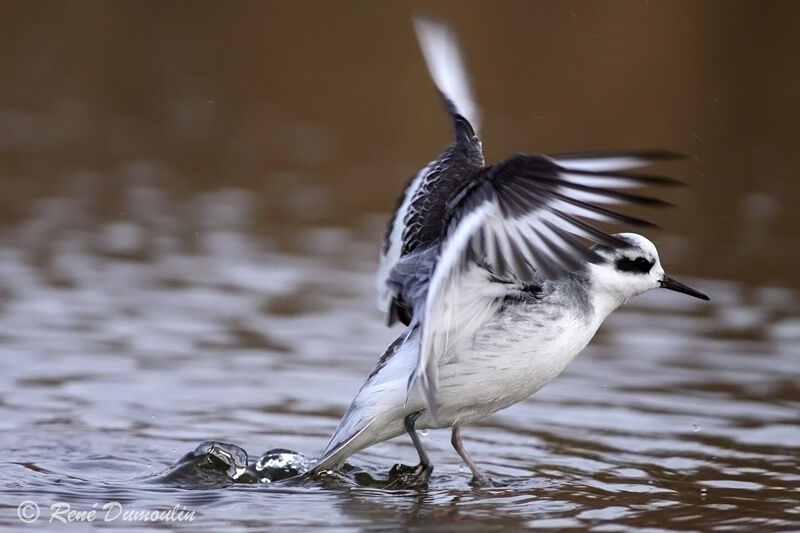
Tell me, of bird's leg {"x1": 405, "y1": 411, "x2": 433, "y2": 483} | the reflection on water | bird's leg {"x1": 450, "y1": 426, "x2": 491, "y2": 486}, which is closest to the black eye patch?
the reflection on water

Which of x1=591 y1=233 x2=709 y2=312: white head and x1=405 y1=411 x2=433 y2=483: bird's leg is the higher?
x1=591 y1=233 x2=709 y2=312: white head

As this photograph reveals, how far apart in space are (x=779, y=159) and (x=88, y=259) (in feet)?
31.3

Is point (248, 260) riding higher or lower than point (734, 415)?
higher

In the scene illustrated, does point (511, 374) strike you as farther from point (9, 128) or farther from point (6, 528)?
point (9, 128)

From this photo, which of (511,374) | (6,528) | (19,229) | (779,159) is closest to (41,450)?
(6,528)

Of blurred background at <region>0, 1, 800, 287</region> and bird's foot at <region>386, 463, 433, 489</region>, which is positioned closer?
bird's foot at <region>386, 463, 433, 489</region>

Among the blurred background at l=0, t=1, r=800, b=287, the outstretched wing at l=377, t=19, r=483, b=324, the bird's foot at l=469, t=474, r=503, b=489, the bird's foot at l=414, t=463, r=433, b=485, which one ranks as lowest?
the bird's foot at l=469, t=474, r=503, b=489

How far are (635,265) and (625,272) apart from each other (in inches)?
4.2

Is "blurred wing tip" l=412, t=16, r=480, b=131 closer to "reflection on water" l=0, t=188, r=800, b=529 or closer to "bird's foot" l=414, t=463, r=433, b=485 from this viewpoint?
"reflection on water" l=0, t=188, r=800, b=529

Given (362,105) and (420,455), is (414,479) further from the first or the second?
(362,105)

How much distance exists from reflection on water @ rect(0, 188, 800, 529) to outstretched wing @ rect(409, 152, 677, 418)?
1406 millimetres

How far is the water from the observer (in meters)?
7.89

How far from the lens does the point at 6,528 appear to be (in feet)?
21.6

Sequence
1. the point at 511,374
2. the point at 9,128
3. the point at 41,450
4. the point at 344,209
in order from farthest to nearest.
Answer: the point at 9,128 < the point at 344,209 < the point at 41,450 < the point at 511,374
